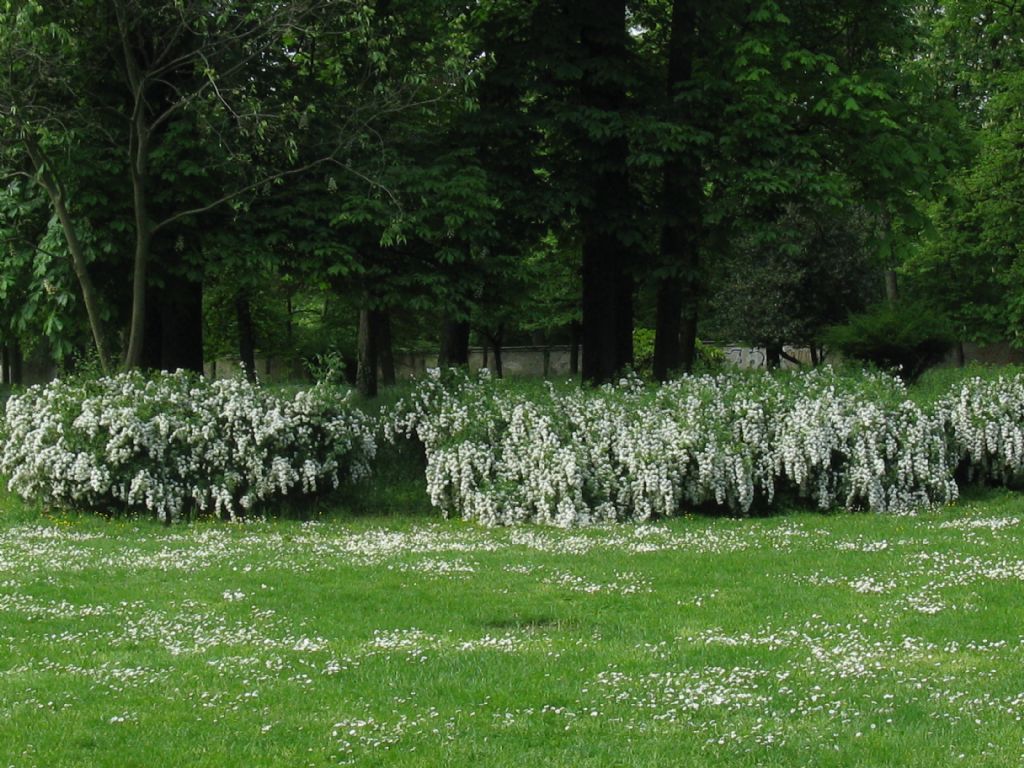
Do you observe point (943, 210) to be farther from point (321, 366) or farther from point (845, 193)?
point (321, 366)

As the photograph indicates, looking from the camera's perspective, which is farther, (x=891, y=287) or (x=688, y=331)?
(x=891, y=287)

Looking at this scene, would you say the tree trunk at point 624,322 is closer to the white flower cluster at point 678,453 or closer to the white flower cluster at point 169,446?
the white flower cluster at point 678,453

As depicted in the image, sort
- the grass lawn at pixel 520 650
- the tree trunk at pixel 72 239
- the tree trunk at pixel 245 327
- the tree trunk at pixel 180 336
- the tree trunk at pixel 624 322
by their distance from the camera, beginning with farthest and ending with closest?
the tree trunk at pixel 245 327 → the tree trunk at pixel 624 322 → the tree trunk at pixel 180 336 → the tree trunk at pixel 72 239 → the grass lawn at pixel 520 650

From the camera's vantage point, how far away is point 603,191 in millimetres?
19703

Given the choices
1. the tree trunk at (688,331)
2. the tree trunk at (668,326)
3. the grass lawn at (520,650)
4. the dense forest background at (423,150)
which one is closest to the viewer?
the grass lawn at (520,650)

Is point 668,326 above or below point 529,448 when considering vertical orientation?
above

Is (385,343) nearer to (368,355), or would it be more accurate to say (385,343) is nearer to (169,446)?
(368,355)

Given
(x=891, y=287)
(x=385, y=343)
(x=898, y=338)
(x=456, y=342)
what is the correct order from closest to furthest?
1. (x=456, y=342)
2. (x=385, y=343)
3. (x=898, y=338)
4. (x=891, y=287)

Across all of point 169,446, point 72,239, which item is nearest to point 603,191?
point 72,239

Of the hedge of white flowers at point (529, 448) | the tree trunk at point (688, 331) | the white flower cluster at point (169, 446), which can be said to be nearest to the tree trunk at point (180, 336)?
the hedge of white flowers at point (529, 448)

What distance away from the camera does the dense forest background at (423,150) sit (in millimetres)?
16500

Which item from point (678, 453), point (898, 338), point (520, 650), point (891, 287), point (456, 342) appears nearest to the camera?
point (520, 650)

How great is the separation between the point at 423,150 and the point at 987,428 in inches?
359

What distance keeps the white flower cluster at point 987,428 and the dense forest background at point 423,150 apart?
3751 mm
